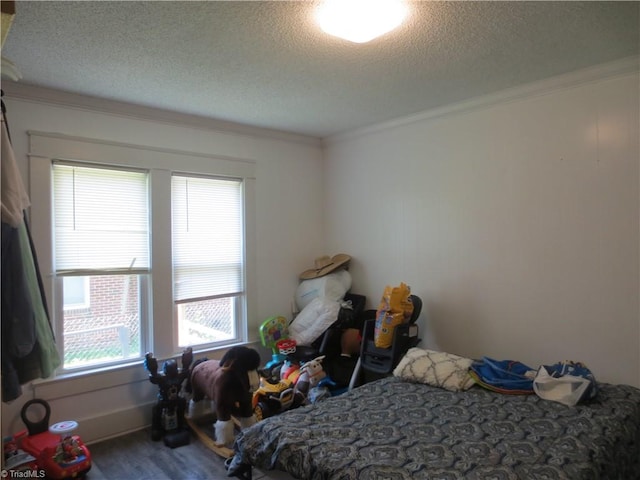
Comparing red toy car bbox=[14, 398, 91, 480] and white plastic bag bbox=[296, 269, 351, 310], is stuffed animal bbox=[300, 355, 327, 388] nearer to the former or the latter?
white plastic bag bbox=[296, 269, 351, 310]

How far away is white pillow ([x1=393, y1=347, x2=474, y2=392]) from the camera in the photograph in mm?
2811

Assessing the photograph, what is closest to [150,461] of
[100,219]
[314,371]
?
[314,371]

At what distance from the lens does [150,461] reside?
2.90m

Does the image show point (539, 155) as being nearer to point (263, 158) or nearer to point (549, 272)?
point (549, 272)

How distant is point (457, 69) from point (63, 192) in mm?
2812

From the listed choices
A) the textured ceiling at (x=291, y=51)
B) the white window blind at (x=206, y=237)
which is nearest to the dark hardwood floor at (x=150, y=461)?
the white window blind at (x=206, y=237)

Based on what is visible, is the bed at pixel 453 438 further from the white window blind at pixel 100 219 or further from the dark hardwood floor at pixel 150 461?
the white window blind at pixel 100 219

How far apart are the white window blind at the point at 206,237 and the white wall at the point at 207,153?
0.22m

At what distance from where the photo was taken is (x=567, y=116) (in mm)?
2887

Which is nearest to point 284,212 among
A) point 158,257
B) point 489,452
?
point 158,257

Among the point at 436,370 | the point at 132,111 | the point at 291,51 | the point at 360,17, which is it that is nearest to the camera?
the point at 360,17

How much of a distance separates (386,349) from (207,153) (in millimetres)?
2213

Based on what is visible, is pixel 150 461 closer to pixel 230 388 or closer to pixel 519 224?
pixel 230 388

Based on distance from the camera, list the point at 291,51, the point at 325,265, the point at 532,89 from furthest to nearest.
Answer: the point at 325,265, the point at 532,89, the point at 291,51
